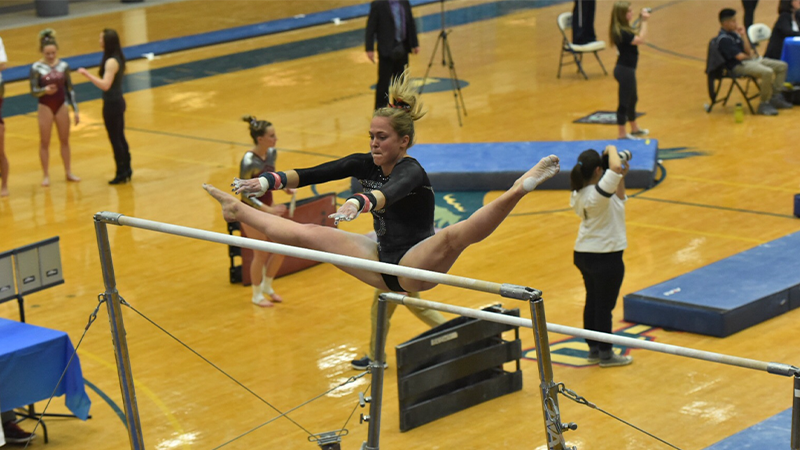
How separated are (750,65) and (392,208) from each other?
33.1ft

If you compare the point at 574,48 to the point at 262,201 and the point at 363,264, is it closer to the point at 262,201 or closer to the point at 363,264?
the point at 262,201

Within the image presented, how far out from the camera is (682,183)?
1056cm

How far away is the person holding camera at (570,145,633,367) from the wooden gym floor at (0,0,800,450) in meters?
0.36

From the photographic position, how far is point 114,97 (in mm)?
11453

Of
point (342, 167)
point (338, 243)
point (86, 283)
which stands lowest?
point (86, 283)

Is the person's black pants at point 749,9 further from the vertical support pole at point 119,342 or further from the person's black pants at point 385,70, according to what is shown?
the vertical support pole at point 119,342

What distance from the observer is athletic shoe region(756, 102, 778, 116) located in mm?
13148

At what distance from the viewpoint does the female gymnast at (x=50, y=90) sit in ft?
35.4

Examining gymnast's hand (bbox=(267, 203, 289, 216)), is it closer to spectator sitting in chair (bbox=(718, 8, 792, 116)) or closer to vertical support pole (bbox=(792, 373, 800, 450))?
vertical support pole (bbox=(792, 373, 800, 450))

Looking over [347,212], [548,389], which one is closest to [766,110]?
[548,389]

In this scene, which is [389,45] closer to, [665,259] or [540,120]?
[540,120]

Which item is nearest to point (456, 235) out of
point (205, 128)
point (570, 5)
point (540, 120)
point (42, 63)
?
point (42, 63)

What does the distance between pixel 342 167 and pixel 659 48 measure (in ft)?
46.6

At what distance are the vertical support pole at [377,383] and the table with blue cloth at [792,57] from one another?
10.2 meters
